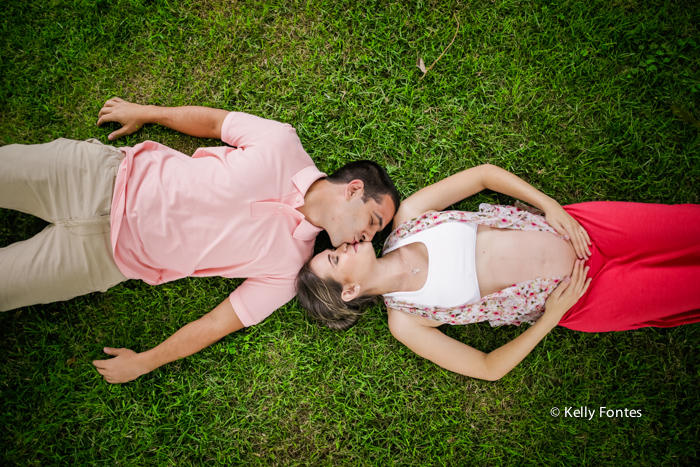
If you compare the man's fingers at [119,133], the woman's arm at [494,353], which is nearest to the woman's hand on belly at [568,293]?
the woman's arm at [494,353]

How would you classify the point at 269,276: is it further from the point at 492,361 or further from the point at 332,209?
the point at 492,361

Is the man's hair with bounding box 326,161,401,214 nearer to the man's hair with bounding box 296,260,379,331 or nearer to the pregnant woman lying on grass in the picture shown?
the pregnant woman lying on grass

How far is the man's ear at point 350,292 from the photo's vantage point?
2.94 metres

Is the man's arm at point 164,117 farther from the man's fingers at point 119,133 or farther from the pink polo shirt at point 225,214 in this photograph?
the pink polo shirt at point 225,214

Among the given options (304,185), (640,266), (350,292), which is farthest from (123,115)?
(640,266)

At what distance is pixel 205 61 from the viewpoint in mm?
3678

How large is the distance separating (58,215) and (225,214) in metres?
1.27

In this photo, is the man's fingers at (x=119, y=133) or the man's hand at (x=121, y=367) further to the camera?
the man's fingers at (x=119, y=133)

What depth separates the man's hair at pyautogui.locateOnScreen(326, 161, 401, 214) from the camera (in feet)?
9.83

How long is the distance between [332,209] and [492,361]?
5.86 ft

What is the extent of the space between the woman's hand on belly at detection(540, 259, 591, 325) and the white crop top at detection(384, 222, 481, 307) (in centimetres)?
57

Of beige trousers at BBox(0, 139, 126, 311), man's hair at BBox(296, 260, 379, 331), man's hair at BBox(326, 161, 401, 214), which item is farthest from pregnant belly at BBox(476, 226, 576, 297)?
beige trousers at BBox(0, 139, 126, 311)

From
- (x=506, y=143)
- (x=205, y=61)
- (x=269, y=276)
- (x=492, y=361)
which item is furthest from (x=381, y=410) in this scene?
(x=205, y=61)

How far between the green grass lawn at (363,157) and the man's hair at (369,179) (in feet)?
1.74
